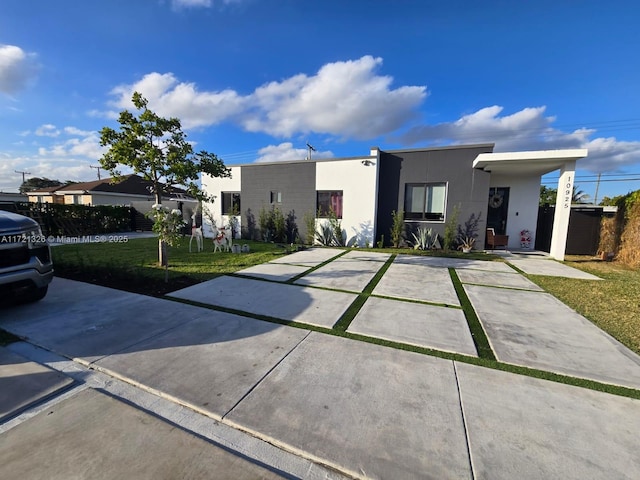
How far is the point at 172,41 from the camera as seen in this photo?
6.64 m

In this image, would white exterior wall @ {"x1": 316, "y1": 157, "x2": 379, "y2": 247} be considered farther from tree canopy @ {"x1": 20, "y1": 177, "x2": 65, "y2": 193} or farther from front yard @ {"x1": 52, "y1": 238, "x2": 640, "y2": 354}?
tree canopy @ {"x1": 20, "y1": 177, "x2": 65, "y2": 193}

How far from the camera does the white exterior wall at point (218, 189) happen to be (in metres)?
12.7

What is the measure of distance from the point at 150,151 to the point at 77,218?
436 inches

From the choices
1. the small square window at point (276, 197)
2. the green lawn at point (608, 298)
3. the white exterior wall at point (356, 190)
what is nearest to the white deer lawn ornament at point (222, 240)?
the small square window at point (276, 197)

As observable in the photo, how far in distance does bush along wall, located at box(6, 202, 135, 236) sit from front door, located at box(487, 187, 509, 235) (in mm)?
18327

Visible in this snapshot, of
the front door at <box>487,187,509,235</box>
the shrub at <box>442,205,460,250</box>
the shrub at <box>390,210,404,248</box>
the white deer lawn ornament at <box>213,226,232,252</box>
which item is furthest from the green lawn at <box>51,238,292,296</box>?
the front door at <box>487,187,509,235</box>

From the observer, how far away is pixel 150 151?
216 inches

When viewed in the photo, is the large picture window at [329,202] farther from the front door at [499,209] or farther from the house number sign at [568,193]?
the house number sign at [568,193]

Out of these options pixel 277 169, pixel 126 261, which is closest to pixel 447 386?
pixel 126 261

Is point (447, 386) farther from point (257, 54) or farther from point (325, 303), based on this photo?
point (257, 54)

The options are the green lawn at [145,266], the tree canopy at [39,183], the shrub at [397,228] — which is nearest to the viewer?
the green lawn at [145,266]

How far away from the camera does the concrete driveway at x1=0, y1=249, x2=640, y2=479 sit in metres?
1.56

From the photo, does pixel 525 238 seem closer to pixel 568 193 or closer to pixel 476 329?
pixel 568 193

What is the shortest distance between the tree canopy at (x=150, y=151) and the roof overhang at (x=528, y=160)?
27.6ft
